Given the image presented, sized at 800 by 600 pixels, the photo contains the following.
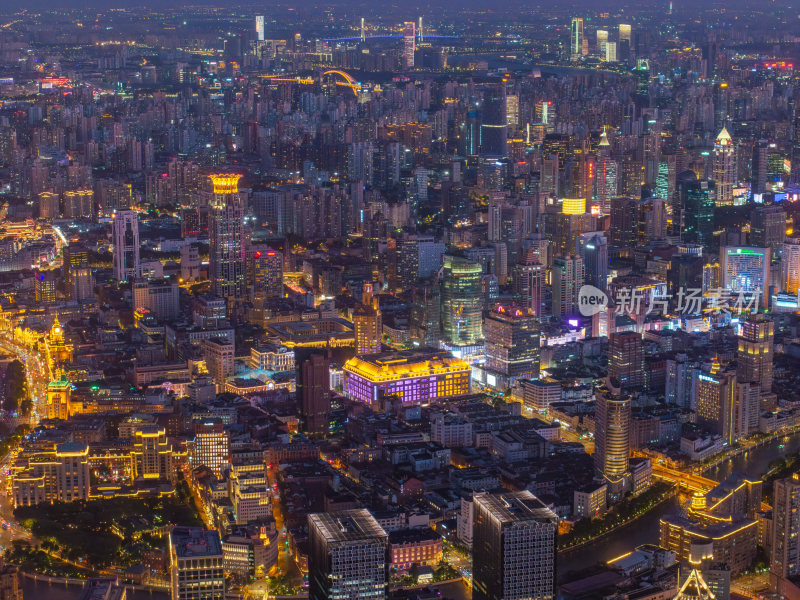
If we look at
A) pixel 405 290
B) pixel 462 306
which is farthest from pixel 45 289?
pixel 462 306

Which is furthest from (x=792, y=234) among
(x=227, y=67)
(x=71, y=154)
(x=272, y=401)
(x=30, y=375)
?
(x=227, y=67)

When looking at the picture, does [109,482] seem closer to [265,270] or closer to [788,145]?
[265,270]

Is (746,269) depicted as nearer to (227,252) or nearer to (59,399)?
(227,252)

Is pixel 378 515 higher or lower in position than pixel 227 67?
lower

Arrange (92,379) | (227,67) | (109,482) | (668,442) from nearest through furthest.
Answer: (109,482) < (668,442) < (92,379) < (227,67)

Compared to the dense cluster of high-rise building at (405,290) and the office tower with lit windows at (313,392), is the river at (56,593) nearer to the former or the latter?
the dense cluster of high-rise building at (405,290)

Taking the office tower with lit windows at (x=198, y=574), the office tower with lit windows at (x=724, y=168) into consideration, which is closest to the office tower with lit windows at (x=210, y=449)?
the office tower with lit windows at (x=198, y=574)

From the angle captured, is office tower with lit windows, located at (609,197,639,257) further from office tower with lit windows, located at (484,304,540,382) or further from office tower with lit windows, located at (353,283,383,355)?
office tower with lit windows, located at (353,283,383,355)
